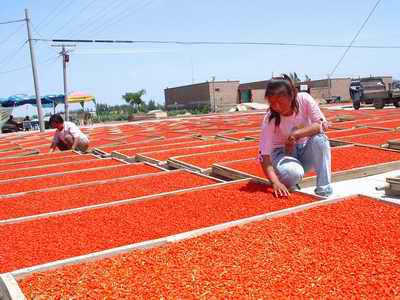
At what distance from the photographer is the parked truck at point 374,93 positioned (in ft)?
63.1

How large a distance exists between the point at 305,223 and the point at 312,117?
1.14 metres

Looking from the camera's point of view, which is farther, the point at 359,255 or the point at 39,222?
the point at 39,222

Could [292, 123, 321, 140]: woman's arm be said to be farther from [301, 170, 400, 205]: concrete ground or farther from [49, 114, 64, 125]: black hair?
[49, 114, 64, 125]: black hair

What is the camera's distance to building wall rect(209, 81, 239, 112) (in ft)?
118

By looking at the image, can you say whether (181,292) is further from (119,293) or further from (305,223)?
(305,223)

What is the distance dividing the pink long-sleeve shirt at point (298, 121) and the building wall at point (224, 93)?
103 feet

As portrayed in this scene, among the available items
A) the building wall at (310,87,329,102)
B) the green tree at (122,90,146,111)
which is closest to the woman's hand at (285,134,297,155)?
the building wall at (310,87,329,102)

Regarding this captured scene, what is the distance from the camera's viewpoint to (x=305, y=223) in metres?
2.94

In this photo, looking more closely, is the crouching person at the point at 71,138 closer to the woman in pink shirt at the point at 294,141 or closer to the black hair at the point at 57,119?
the black hair at the point at 57,119

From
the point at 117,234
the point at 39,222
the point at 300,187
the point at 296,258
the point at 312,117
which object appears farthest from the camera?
the point at 300,187

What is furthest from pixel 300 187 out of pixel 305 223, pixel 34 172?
pixel 34 172

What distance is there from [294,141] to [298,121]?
0.63 feet

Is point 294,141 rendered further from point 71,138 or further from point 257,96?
point 257,96

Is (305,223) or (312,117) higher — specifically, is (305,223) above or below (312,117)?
below
